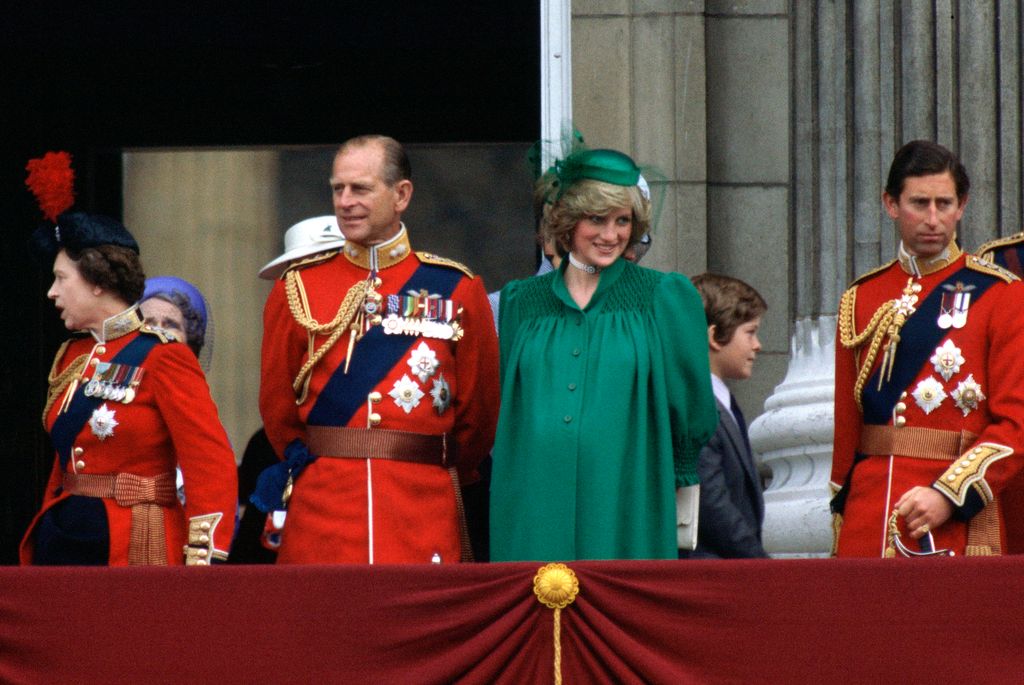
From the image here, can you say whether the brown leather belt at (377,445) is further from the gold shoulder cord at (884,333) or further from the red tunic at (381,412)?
the gold shoulder cord at (884,333)

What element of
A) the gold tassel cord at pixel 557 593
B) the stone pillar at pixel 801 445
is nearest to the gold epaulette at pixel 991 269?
the gold tassel cord at pixel 557 593

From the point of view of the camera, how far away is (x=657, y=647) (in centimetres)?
449

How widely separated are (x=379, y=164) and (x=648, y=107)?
2330 mm

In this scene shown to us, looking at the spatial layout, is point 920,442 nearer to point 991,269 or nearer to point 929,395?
point 929,395

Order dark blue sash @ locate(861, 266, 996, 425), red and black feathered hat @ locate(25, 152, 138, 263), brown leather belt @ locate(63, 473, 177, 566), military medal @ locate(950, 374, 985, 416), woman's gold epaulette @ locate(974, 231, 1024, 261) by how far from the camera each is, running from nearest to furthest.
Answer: military medal @ locate(950, 374, 985, 416) < dark blue sash @ locate(861, 266, 996, 425) < brown leather belt @ locate(63, 473, 177, 566) < red and black feathered hat @ locate(25, 152, 138, 263) < woman's gold epaulette @ locate(974, 231, 1024, 261)

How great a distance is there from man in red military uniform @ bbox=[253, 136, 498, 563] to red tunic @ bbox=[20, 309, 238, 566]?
0.48 ft

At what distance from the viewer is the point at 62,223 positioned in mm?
5578

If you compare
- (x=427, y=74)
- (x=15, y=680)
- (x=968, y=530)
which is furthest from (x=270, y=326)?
(x=427, y=74)

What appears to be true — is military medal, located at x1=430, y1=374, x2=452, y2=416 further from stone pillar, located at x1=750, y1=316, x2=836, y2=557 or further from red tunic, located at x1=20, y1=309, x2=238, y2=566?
stone pillar, located at x1=750, y1=316, x2=836, y2=557

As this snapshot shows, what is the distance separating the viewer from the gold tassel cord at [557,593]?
4.49 meters

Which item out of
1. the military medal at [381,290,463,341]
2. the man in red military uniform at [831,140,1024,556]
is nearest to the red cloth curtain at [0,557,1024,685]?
the man in red military uniform at [831,140,1024,556]

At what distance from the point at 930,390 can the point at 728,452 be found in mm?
673

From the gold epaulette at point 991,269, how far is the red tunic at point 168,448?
1.93 meters

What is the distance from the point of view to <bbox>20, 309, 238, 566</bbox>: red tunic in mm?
5387
